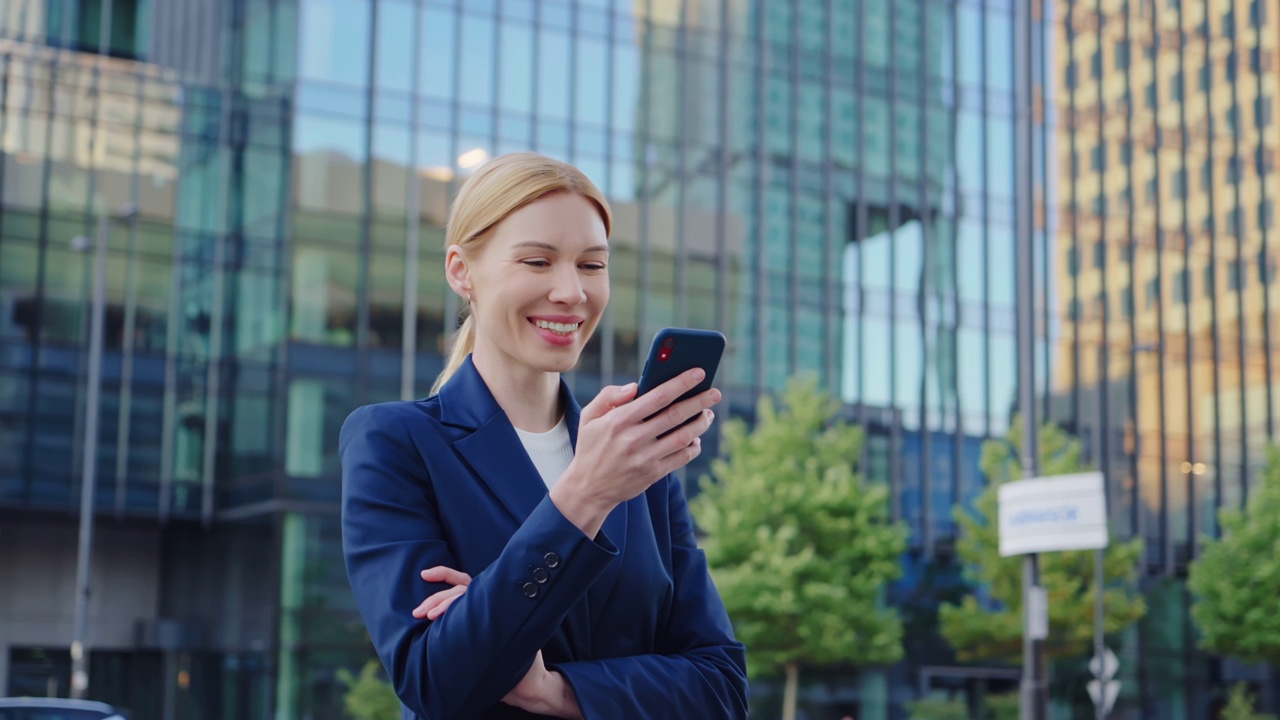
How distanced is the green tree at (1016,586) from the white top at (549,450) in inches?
1466

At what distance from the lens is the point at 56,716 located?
58.5 ft

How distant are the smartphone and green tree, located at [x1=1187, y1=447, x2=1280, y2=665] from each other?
1656 inches

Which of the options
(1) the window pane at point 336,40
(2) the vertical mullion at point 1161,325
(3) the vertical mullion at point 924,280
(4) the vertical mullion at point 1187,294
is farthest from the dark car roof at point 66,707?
(4) the vertical mullion at point 1187,294

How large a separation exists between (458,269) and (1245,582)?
141 feet

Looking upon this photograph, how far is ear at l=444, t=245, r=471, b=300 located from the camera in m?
2.71

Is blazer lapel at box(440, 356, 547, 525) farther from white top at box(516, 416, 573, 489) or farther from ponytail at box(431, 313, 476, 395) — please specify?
ponytail at box(431, 313, 476, 395)

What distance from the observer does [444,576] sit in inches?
96.6

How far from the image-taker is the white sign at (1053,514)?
2045 centimetres

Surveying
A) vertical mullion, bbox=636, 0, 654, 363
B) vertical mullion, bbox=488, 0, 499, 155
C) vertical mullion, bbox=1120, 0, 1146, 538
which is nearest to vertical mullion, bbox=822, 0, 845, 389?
vertical mullion, bbox=636, 0, 654, 363

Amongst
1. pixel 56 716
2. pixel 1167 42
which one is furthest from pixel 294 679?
pixel 1167 42

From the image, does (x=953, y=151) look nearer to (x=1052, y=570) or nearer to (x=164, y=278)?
(x=1052, y=570)

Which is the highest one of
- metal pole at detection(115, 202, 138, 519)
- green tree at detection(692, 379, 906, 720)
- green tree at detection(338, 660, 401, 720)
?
metal pole at detection(115, 202, 138, 519)

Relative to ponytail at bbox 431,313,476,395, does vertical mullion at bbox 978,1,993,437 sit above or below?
above

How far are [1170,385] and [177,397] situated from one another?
2885cm
